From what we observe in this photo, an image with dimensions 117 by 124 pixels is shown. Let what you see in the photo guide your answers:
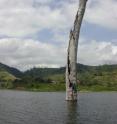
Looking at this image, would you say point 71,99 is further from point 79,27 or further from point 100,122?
point 100,122

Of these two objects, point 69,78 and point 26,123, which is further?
point 69,78

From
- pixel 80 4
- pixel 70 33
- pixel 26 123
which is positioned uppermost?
pixel 80 4

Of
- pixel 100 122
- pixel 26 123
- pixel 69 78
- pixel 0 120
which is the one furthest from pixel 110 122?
pixel 69 78

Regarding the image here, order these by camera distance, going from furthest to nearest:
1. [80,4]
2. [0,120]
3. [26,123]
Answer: [80,4], [0,120], [26,123]

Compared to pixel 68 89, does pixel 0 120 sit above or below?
below

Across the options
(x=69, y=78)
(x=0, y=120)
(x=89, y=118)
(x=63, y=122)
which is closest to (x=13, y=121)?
(x=0, y=120)

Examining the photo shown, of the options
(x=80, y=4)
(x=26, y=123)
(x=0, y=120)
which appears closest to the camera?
(x=26, y=123)

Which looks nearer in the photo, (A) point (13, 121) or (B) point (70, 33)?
(A) point (13, 121)

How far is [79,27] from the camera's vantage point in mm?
86312

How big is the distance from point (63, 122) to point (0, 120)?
9.57 metres

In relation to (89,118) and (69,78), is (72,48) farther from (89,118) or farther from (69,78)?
(89,118)

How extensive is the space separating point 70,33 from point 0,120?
35.6 m

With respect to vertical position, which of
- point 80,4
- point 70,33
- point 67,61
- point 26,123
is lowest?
point 26,123

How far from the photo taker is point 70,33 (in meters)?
86.8
